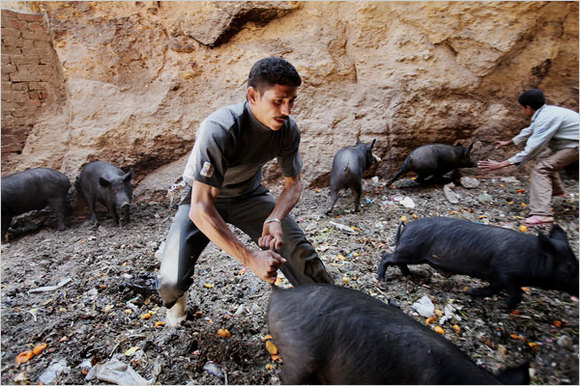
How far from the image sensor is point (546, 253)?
2760 mm

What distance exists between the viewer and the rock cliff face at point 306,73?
616 centimetres

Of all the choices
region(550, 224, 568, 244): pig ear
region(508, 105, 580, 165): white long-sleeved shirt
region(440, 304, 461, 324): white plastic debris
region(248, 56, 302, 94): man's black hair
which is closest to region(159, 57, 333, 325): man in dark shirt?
region(248, 56, 302, 94): man's black hair

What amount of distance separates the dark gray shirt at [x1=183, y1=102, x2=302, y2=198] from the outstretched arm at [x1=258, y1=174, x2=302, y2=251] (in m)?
0.11

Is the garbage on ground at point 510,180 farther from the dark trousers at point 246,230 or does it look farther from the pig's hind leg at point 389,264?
the dark trousers at point 246,230

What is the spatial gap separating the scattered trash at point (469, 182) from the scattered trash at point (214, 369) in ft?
17.5

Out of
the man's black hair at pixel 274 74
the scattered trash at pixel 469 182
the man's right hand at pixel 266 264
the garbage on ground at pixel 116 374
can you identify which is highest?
the man's black hair at pixel 274 74

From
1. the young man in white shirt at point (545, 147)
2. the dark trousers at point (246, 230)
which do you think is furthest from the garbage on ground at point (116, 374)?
the young man in white shirt at point (545, 147)

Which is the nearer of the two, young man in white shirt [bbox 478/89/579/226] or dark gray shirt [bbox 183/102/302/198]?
dark gray shirt [bbox 183/102/302/198]

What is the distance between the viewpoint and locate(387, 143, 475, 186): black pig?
5.92m

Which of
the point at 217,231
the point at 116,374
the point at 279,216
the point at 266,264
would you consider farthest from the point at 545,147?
the point at 116,374

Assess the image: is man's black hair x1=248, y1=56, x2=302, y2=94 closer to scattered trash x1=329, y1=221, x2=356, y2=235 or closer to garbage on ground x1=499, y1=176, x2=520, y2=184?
scattered trash x1=329, y1=221, x2=356, y2=235

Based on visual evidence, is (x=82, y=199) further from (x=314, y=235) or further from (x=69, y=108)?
(x=314, y=235)

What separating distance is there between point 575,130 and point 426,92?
2514mm

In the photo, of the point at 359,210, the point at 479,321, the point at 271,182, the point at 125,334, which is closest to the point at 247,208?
the point at 125,334
